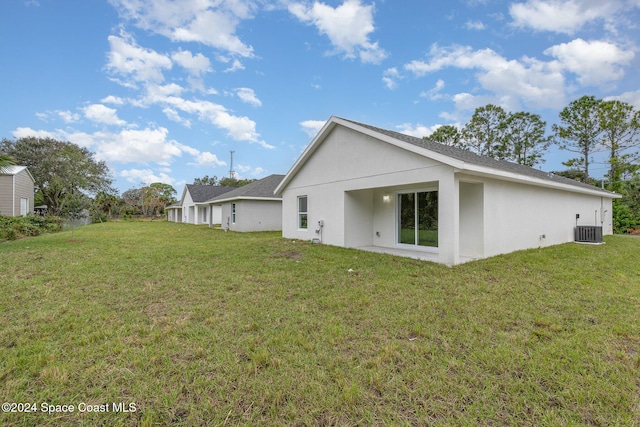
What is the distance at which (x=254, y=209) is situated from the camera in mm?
18703

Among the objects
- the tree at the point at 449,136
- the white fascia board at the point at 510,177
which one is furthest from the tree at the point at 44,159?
the tree at the point at 449,136

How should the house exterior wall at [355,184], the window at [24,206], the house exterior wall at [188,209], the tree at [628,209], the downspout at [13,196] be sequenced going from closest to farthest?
the house exterior wall at [355,184] → the tree at [628,209] → the downspout at [13,196] → the window at [24,206] → the house exterior wall at [188,209]

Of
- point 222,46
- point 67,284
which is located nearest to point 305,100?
point 222,46

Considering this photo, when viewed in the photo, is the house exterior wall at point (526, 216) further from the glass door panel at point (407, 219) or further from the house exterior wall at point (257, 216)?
the house exterior wall at point (257, 216)

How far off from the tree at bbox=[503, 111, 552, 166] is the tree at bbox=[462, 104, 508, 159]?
403 mm

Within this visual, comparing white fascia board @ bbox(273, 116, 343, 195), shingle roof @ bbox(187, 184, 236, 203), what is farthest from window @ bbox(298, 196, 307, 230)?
shingle roof @ bbox(187, 184, 236, 203)

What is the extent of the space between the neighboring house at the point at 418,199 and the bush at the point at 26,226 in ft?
42.8

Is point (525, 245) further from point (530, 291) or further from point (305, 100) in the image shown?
point (305, 100)

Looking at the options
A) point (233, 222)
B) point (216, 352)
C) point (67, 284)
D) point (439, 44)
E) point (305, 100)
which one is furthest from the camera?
point (233, 222)

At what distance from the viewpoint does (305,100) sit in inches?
616

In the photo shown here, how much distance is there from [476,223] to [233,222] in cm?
1578

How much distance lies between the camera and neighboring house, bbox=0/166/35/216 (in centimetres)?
1852

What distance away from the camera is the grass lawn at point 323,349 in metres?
2.09

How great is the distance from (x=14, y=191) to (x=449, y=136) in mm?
35946
